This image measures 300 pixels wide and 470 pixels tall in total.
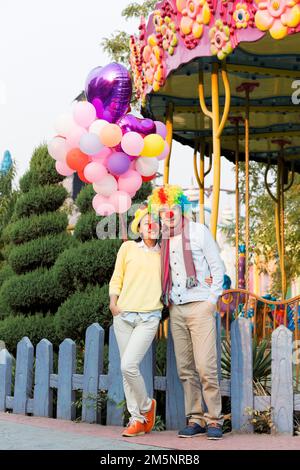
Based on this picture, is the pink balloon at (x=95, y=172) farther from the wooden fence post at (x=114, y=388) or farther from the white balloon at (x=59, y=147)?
the wooden fence post at (x=114, y=388)

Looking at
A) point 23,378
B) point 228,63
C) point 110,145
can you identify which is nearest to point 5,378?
point 23,378

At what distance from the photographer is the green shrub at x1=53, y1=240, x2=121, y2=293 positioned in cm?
816

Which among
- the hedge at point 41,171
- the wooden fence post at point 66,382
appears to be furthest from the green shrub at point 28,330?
the hedge at point 41,171

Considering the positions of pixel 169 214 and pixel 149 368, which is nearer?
pixel 169 214

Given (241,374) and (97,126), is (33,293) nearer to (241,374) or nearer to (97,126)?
(97,126)

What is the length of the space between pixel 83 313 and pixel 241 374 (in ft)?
7.80

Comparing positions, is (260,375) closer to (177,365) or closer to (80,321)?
(177,365)

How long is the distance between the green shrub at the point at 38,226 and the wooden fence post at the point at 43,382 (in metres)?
2.23

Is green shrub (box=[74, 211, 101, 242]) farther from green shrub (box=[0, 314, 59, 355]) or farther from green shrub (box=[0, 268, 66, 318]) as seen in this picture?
green shrub (box=[0, 314, 59, 355])

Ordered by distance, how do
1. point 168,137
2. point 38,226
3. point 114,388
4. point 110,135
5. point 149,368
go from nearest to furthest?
point 149,368, point 114,388, point 110,135, point 38,226, point 168,137

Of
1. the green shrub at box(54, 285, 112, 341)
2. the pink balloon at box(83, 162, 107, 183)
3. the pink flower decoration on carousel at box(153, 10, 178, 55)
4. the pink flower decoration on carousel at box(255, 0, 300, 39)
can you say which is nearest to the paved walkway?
the green shrub at box(54, 285, 112, 341)

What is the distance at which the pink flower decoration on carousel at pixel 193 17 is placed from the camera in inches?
316

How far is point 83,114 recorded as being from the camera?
6980 millimetres
